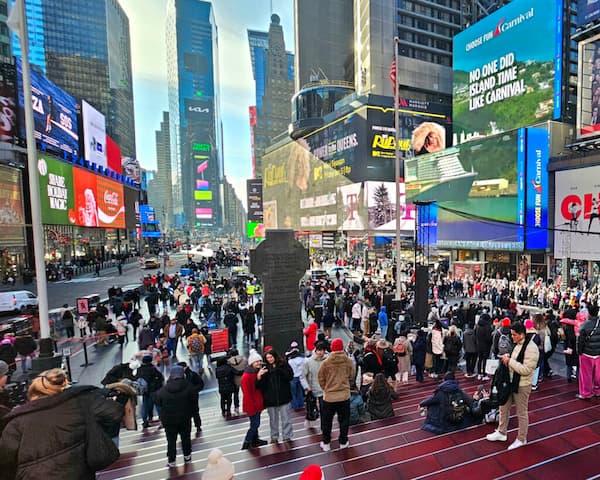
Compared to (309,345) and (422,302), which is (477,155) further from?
(309,345)

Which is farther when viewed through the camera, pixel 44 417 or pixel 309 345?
pixel 309 345

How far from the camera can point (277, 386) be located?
483 centimetres

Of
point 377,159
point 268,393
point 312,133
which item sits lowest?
point 268,393

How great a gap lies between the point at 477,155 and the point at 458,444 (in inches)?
1191

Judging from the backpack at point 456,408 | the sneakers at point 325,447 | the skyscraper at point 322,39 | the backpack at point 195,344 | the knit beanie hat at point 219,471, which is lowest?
the backpack at point 195,344

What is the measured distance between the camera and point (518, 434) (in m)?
4.34

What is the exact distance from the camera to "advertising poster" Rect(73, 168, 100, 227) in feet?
130

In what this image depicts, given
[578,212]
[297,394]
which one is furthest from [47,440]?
[578,212]

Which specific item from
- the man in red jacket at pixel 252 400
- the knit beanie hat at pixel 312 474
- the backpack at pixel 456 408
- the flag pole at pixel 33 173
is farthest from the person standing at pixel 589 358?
the flag pole at pixel 33 173

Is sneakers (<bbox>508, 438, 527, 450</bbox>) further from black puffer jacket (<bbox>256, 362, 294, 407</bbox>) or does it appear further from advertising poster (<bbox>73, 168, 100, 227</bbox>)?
advertising poster (<bbox>73, 168, 100, 227</bbox>)

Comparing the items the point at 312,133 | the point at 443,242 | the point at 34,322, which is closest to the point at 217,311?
the point at 34,322

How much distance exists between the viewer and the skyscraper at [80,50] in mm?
90188

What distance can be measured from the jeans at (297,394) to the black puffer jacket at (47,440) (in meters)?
4.44

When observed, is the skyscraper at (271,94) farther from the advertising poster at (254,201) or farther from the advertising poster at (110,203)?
the advertising poster at (110,203)
